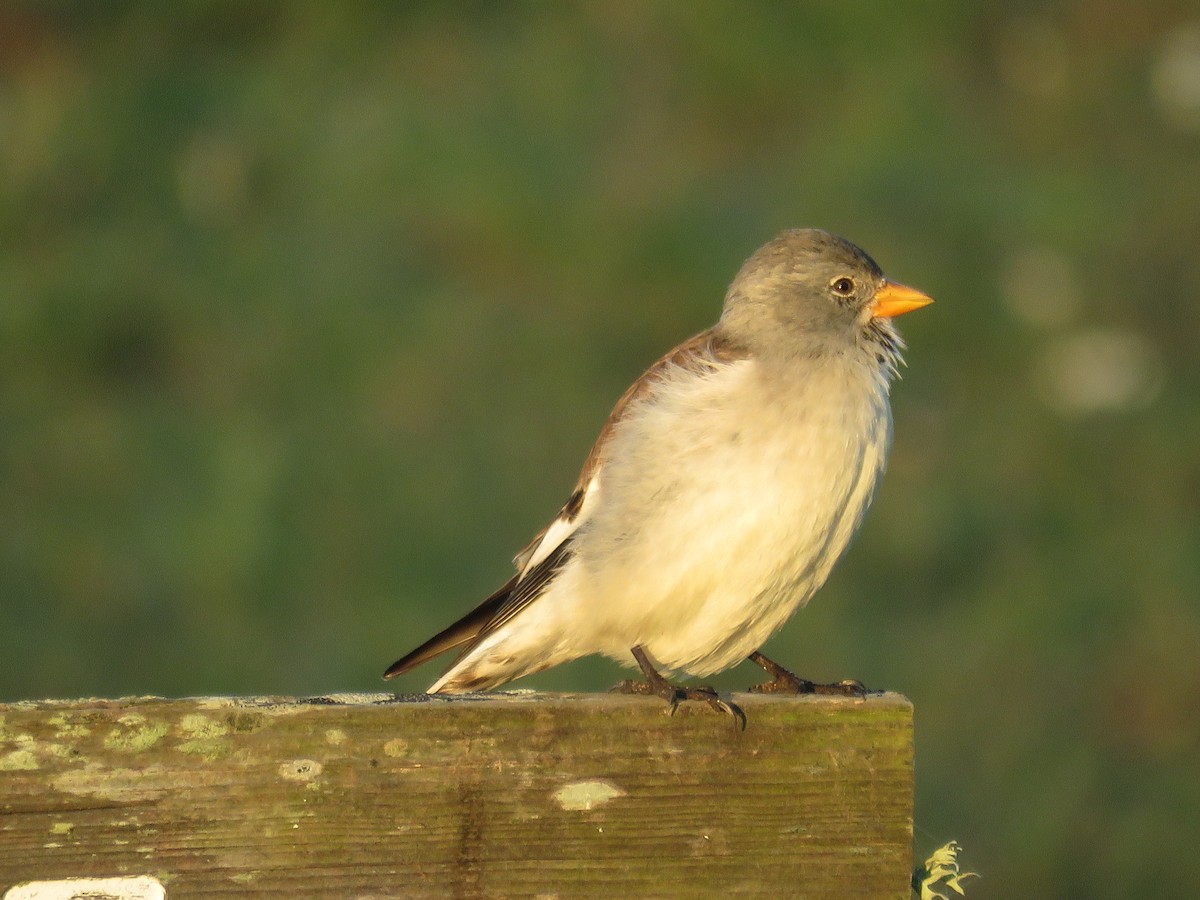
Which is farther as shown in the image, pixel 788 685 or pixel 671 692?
pixel 788 685

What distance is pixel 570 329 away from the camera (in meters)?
8.09

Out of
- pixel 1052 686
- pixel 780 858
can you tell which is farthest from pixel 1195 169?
pixel 780 858

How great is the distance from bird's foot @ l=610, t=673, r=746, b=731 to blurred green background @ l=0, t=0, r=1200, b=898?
8.33ft

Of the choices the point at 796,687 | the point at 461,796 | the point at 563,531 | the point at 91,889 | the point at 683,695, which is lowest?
the point at 91,889

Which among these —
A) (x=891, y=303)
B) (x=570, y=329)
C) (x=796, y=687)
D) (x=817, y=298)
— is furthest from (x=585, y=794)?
(x=570, y=329)

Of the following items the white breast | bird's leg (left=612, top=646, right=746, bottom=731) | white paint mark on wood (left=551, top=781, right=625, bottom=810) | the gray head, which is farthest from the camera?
the gray head

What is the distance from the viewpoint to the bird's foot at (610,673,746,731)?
2287mm

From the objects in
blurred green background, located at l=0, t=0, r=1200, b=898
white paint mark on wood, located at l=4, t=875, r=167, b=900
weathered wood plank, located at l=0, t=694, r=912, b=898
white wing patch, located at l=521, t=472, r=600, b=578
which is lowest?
white paint mark on wood, located at l=4, t=875, r=167, b=900

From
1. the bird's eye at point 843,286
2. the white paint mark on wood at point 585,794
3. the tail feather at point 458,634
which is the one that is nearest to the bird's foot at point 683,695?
the white paint mark on wood at point 585,794

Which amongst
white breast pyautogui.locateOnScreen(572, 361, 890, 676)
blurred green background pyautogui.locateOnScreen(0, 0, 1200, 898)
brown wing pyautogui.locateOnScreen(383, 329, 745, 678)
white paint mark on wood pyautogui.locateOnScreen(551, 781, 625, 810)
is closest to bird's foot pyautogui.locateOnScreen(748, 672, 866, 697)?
white breast pyautogui.locateOnScreen(572, 361, 890, 676)

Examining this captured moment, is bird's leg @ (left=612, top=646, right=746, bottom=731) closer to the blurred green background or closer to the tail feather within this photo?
the tail feather

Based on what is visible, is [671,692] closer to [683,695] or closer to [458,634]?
[683,695]

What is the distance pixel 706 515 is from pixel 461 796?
151 centimetres

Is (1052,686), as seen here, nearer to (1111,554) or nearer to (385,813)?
(1111,554)
